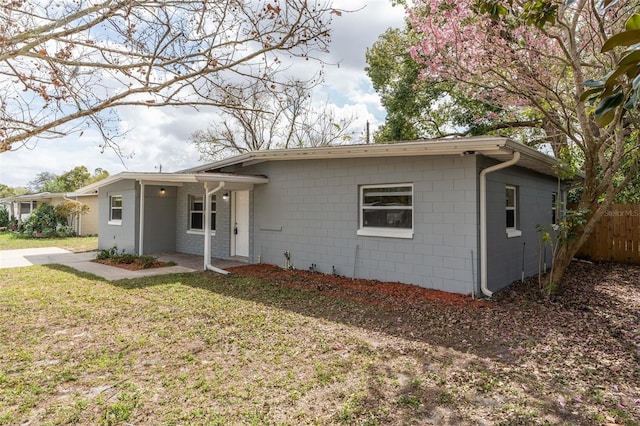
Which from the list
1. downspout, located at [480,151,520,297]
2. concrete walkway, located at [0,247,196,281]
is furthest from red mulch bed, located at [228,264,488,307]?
concrete walkway, located at [0,247,196,281]

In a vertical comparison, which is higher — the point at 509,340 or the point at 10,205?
the point at 10,205

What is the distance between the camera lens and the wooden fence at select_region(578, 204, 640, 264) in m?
11.4

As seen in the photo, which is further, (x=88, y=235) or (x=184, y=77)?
(x=88, y=235)

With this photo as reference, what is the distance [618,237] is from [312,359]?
12.4 metres

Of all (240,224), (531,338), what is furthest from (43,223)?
(531,338)

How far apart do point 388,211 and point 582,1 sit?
190 inches

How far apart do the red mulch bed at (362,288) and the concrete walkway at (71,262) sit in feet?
7.10

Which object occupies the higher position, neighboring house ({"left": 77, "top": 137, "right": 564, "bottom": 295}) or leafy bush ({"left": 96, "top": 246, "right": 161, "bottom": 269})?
neighboring house ({"left": 77, "top": 137, "right": 564, "bottom": 295})

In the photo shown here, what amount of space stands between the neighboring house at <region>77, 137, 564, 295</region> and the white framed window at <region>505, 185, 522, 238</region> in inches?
1.0

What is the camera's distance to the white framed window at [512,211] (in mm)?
8094

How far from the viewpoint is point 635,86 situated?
3.97ft

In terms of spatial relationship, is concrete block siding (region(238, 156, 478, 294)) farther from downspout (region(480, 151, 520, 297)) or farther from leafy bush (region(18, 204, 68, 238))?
leafy bush (region(18, 204, 68, 238))

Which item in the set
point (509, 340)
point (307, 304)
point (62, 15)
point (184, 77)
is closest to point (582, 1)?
point (509, 340)

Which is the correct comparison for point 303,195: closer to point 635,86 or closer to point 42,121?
point 42,121
